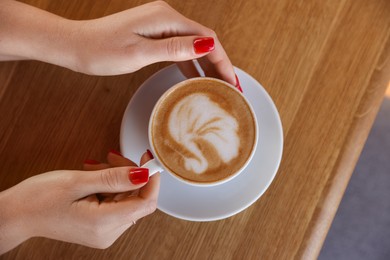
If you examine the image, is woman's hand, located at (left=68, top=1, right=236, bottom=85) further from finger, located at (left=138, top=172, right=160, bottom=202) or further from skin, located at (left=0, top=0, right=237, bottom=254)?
finger, located at (left=138, top=172, right=160, bottom=202)

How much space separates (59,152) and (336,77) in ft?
1.90

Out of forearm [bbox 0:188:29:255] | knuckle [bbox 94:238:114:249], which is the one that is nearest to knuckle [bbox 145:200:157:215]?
knuckle [bbox 94:238:114:249]

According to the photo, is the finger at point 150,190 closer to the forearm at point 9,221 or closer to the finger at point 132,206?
the finger at point 132,206

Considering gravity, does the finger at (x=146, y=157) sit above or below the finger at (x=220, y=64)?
below

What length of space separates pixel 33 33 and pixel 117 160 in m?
0.29

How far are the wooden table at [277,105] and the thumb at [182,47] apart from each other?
10cm

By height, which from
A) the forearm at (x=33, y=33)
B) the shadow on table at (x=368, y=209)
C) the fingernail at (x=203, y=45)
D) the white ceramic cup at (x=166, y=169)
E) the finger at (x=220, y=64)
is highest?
the fingernail at (x=203, y=45)

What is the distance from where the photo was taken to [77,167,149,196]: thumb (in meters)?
0.68

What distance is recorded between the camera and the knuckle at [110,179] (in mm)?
678

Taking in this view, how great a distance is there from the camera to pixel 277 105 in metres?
0.83

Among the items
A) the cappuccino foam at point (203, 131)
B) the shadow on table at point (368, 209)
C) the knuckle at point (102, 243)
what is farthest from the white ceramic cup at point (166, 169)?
the shadow on table at point (368, 209)

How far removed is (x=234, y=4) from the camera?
85cm

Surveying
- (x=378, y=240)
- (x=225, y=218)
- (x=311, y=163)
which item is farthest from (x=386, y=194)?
(x=225, y=218)

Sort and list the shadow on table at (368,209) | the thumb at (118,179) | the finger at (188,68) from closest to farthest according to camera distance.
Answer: the thumb at (118,179), the finger at (188,68), the shadow on table at (368,209)
